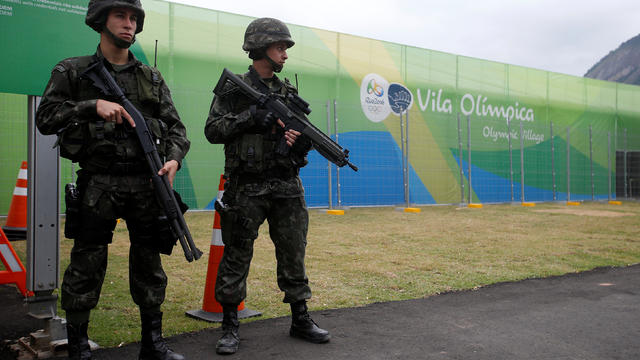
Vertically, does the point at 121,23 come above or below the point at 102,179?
above

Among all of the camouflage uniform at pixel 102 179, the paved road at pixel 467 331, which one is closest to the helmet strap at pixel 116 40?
the camouflage uniform at pixel 102 179

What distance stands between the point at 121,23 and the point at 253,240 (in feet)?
4.56

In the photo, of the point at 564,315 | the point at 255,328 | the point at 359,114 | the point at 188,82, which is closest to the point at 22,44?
the point at 255,328

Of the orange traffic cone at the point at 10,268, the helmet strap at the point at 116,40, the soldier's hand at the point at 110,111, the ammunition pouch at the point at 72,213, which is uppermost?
the helmet strap at the point at 116,40

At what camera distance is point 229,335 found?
283cm

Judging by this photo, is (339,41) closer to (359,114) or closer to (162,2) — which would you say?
(359,114)

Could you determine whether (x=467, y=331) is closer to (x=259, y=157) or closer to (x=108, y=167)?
(x=259, y=157)

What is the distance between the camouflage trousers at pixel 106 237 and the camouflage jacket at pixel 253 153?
23.3 inches

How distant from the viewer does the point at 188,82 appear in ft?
36.7

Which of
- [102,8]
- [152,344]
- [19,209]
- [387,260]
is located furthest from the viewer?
[19,209]

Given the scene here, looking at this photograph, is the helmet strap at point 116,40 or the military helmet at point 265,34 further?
the military helmet at point 265,34

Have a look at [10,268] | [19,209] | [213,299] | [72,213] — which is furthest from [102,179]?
[19,209]

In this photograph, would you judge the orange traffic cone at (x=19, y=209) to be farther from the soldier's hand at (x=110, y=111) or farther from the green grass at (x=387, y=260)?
the soldier's hand at (x=110, y=111)

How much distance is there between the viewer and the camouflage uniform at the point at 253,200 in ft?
9.68
